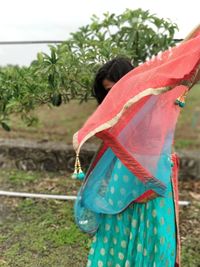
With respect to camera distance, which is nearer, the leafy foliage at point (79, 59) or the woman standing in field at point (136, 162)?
the woman standing in field at point (136, 162)

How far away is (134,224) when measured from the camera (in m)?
1.78

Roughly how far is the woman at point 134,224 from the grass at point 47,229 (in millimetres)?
829

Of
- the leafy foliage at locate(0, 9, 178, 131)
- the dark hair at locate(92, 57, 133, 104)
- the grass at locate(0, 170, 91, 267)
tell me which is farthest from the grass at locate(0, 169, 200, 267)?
the dark hair at locate(92, 57, 133, 104)

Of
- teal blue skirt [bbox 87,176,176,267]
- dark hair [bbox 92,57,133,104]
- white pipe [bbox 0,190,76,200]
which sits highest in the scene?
dark hair [bbox 92,57,133,104]

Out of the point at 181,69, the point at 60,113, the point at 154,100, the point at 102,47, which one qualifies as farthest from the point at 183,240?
the point at 60,113

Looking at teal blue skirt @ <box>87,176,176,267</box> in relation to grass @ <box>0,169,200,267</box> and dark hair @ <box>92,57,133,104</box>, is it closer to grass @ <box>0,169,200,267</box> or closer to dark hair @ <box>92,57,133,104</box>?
dark hair @ <box>92,57,133,104</box>

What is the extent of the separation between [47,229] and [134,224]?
1.37 m

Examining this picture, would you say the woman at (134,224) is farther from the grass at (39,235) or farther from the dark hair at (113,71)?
the grass at (39,235)

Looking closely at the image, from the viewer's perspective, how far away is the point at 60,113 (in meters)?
6.52

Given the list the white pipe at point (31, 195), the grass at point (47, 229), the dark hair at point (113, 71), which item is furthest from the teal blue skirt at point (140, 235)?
the white pipe at point (31, 195)

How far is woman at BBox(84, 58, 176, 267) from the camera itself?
66.7 inches

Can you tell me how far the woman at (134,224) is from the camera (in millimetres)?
1693

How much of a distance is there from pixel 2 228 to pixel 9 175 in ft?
3.31

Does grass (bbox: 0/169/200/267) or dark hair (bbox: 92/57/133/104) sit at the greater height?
dark hair (bbox: 92/57/133/104)
